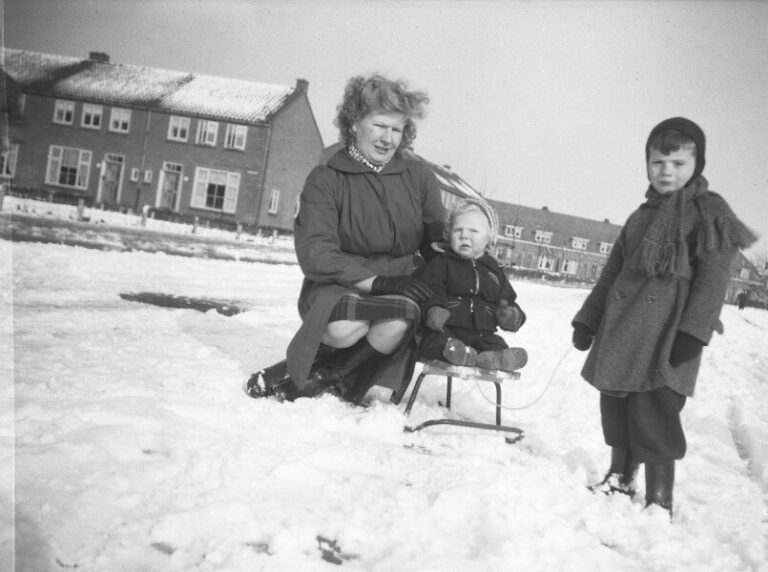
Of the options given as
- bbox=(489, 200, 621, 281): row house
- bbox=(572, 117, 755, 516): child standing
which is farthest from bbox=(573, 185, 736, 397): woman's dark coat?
bbox=(489, 200, 621, 281): row house

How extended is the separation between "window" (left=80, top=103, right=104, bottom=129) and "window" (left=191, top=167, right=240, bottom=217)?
18.3 feet

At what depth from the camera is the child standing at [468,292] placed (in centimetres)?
340

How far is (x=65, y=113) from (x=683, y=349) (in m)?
34.5

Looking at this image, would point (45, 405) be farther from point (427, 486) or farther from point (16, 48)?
point (427, 486)

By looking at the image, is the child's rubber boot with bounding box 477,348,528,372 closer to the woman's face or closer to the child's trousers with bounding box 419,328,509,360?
the child's trousers with bounding box 419,328,509,360

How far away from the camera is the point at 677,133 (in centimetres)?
267

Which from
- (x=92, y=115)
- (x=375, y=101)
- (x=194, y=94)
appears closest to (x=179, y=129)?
(x=194, y=94)

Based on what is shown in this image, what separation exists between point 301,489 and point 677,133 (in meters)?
2.19

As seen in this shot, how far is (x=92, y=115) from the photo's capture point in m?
31.5

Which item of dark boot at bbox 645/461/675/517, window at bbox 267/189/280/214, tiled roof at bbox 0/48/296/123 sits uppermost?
tiled roof at bbox 0/48/296/123

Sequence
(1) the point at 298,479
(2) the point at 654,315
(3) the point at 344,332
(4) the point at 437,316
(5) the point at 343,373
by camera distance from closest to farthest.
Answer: (1) the point at 298,479, (2) the point at 654,315, (4) the point at 437,316, (3) the point at 344,332, (5) the point at 343,373

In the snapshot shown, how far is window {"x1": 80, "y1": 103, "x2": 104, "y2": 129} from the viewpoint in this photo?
30873 millimetres

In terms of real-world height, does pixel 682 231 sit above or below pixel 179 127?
below

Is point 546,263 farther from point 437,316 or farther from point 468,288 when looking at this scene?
point 437,316
